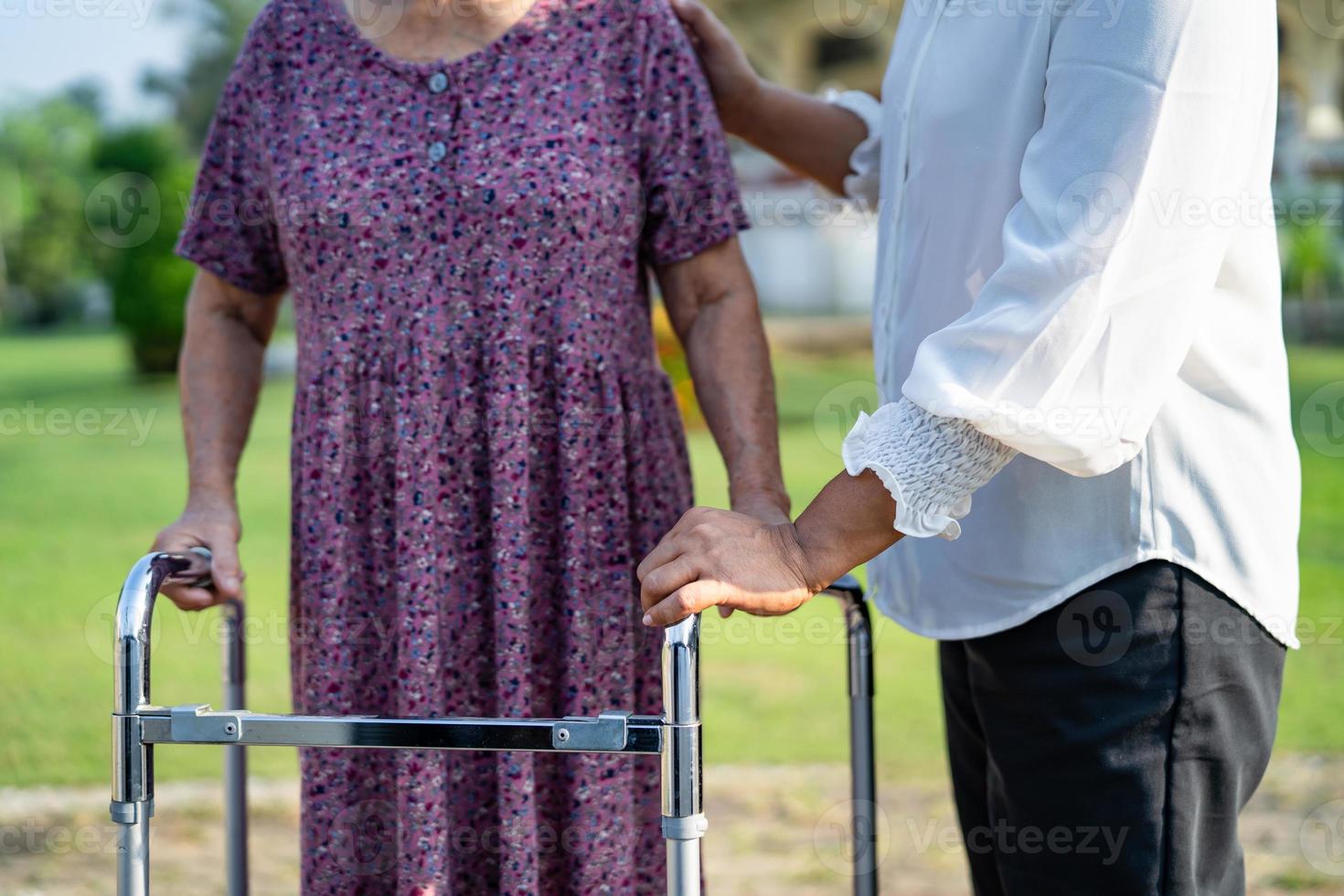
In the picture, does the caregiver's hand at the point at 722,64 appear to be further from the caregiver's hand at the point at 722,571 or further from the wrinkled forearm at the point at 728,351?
the caregiver's hand at the point at 722,571

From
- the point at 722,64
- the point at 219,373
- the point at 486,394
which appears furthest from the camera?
the point at 722,64

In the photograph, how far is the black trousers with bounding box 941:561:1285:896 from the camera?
1429 mm

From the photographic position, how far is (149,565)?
1.54 metres

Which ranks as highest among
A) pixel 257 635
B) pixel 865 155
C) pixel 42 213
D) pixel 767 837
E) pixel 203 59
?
pixel 203 59

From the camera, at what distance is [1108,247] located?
4.21 feet

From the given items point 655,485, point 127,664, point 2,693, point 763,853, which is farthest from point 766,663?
point 127,664

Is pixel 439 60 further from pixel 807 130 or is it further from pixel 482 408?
pixel 807 130

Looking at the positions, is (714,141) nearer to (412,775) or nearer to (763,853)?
(412,775)

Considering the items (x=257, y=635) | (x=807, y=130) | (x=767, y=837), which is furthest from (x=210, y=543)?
(x=257, y=635)

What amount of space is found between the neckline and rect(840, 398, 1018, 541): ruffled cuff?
741 millimetres

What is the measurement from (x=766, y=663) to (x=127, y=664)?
180 inches

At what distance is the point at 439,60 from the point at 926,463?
2.79 ft

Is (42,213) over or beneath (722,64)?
over

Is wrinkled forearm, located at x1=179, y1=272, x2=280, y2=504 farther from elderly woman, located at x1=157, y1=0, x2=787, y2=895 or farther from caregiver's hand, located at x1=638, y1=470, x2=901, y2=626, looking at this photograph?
caregiver's hand, located at x1=638, y1=470, x2=901, y2=626
